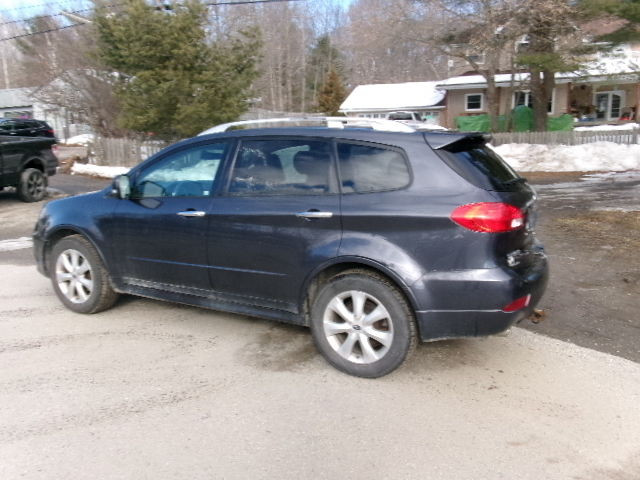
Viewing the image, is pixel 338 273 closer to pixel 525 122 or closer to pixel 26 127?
pixel 26 127

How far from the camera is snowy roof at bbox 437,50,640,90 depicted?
61.5 feet

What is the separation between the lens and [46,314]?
207 inches

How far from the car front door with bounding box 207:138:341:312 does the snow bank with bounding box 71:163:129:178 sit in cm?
1365

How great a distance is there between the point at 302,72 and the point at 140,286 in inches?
2163

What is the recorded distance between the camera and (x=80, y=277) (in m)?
5.16

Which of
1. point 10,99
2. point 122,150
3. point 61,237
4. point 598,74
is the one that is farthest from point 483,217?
point 10,99

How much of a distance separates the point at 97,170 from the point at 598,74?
63.9 ft

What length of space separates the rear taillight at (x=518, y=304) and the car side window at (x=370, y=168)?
1033 mm

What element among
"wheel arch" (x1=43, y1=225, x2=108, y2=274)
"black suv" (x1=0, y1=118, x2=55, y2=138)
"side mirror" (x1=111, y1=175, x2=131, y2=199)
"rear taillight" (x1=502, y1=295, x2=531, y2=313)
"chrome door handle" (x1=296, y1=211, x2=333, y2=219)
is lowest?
"rear taillight" (x1=502, y1=295, x2=531, y2=313)

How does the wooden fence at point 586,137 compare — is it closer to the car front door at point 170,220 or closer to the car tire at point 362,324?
the car front door at point 170,220

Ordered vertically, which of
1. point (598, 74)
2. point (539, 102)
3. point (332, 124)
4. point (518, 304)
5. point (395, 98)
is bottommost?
point (518, 304)

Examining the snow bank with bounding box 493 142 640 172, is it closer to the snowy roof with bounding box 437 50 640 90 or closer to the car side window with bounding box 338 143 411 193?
the snowy roof with bounding box 437 50 640 90

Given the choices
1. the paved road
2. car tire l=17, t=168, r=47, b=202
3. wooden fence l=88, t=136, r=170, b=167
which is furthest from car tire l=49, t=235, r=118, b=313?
wooden fence l=88, t=136, r=170, b=167

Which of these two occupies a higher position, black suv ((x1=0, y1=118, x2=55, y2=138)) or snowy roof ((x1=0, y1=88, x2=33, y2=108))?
snowy roof ((x1=0, y1=88, x2=33, y2=108))
